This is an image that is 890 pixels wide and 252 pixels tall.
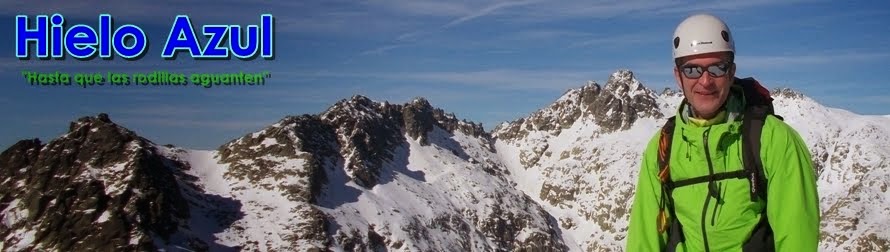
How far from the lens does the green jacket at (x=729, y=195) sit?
7.53m

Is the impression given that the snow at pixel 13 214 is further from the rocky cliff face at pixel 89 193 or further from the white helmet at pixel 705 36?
the white helmet at pixel 705 36

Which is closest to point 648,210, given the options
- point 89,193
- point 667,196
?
point 667,196

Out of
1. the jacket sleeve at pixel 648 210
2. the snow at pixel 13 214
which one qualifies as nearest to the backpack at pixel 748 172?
the jacket sleeve at pixel 648 210

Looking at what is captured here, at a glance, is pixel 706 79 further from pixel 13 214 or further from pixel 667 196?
pixel 13 214

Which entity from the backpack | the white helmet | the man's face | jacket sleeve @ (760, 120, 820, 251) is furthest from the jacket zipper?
the white helmet

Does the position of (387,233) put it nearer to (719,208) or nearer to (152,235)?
(152,235)

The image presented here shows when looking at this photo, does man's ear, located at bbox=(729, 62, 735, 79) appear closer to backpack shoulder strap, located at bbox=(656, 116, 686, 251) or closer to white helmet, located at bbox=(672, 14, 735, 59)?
white helmet, located at bbox=(672, 14, 735, 59)

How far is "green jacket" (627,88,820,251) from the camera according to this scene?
753 centimetres

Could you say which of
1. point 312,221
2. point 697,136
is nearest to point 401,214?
point 312,221

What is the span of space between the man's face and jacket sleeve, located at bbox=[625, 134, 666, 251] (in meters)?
0.80

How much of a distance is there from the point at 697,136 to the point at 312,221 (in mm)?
164962

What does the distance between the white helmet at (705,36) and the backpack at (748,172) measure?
49 centimetres

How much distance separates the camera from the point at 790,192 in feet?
24.8

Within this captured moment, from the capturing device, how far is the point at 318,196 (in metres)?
183
